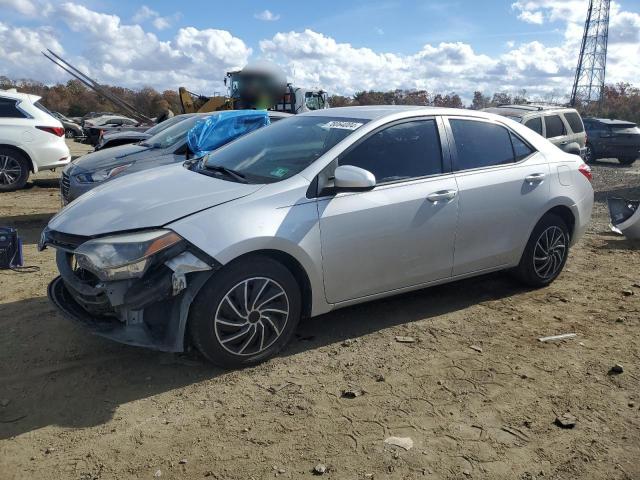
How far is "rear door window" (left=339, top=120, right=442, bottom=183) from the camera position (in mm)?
4215

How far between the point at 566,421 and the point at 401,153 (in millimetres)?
2207

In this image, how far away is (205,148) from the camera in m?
7.61

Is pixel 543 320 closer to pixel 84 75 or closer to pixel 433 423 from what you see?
pixel 433 423

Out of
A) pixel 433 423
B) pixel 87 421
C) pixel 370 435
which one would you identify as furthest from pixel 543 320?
pixel 87 421

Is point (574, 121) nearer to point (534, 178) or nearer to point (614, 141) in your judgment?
point (614, 141)

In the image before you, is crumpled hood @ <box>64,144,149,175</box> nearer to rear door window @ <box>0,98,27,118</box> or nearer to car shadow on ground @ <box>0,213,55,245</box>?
car shadow on ground @ <box>0,213,55,245</box>

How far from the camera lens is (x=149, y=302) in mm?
3361

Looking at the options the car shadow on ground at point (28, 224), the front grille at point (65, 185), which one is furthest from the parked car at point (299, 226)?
the car shadow on ground at point (28, 224)

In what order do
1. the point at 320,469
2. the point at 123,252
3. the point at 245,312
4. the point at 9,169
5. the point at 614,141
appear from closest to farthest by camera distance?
the point at 320,469 → the point at 123,252 → the point at 245,312 → the point at 9,169 → the point at 614,141

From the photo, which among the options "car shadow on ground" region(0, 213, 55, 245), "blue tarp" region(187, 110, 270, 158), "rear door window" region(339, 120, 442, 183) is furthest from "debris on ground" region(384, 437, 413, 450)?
"car shadow on ground" region(0, 213, 55, 245)

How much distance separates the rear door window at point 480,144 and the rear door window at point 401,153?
0.24 m

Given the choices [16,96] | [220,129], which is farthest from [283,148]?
[16,96]

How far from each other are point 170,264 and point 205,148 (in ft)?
14.7

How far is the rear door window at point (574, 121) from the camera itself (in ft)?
43.2
